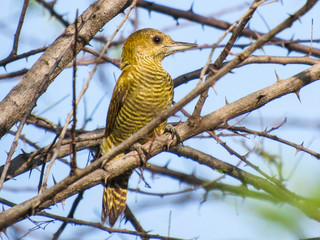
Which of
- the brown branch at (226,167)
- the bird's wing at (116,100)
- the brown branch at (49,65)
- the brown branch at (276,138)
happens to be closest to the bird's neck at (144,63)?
the bird's wing at (116,100)

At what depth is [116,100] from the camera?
5711mm

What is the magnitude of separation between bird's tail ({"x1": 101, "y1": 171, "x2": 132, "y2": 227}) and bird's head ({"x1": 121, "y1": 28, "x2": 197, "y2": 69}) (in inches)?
54.4

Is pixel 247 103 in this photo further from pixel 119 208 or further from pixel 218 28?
pixel 218 28

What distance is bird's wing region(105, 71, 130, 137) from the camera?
5.69m

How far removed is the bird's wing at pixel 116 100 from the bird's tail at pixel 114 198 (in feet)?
1.85

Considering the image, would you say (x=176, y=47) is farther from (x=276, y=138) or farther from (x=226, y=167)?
(x=276, y=138)

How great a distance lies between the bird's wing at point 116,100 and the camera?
5.69 metres

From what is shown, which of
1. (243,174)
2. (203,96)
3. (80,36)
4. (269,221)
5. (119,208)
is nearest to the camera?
(269,221)

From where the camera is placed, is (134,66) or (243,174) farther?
(134,66)

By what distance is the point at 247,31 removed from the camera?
255 inches

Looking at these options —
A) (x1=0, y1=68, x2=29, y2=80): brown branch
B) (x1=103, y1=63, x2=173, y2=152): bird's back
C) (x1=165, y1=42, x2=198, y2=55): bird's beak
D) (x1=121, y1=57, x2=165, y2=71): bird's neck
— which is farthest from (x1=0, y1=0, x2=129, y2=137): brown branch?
(x1=165, y1=42, x2=198, y2=55): bird's beak

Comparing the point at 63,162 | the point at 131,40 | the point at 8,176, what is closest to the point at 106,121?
the point at 63,162

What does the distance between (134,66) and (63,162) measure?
4.54 ft

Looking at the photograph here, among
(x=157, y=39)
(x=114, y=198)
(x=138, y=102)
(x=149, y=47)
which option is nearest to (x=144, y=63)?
(x=149, y=47)
